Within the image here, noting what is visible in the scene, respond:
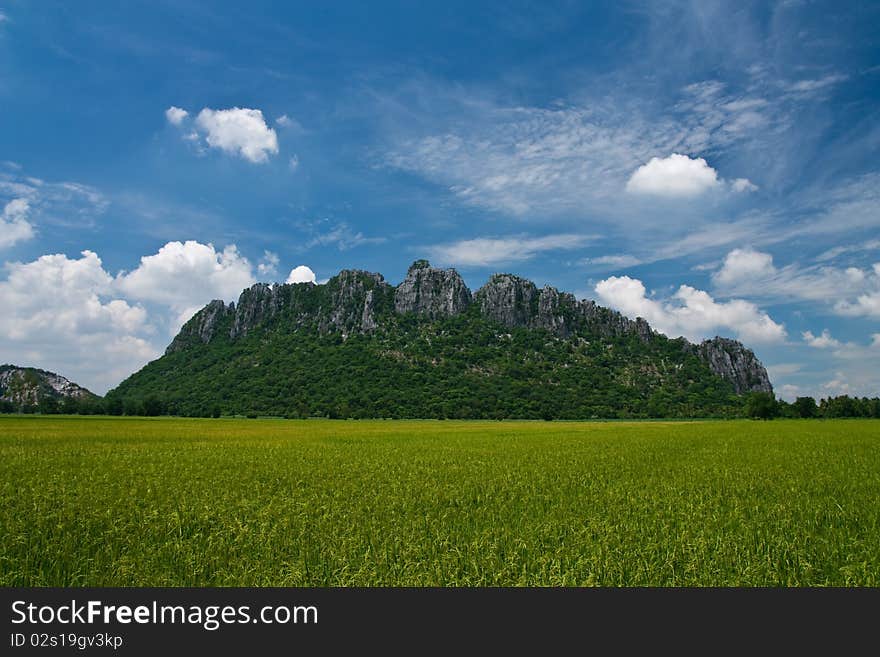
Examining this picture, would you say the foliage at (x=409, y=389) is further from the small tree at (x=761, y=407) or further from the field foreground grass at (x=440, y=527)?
the field foreground grass at (x=440, y=527)

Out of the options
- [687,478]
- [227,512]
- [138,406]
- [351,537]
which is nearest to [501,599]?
[351,537]

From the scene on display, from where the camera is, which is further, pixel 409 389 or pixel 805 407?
pixel 409 389

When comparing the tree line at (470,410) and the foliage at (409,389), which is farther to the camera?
the foliage at (409,389)

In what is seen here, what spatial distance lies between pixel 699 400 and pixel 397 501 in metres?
183

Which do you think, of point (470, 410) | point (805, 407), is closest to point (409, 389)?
point (470, 410)

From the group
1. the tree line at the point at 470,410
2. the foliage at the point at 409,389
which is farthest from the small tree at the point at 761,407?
the foliage at the point at 409,389

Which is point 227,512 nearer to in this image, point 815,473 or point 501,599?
point 501,599

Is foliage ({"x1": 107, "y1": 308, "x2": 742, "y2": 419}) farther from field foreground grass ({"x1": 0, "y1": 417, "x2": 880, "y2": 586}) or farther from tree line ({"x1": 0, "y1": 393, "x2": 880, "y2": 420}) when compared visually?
field foreground grass ({"x1": 0, "y1": 417, "x2": 880, "y2": 586})

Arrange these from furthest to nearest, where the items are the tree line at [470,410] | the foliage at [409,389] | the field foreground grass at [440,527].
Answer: the foliage at [409,389], the tree line at [470,410], the field foreground grass at [440,527]

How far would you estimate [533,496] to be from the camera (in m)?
15.2

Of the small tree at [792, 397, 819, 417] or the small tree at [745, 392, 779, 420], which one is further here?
the small tree at [792, 397, 819, 417]

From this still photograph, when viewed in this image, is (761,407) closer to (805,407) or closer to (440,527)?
(805,407)

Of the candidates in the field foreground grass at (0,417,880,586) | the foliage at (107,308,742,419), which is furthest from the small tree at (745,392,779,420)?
the field foreground grass at (0,417,880,586)

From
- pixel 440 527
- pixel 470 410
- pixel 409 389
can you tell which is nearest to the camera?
pixel 440 527
